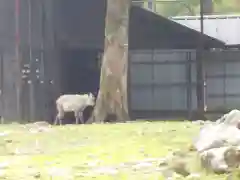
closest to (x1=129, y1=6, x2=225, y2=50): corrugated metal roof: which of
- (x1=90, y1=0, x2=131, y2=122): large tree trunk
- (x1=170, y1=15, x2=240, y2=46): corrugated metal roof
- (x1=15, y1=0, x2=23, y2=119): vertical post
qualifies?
(x1=170, y1=15, x2=240, y2=46): corrugated metal roof

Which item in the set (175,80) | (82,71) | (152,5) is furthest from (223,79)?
(82,71)

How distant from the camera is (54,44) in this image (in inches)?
492

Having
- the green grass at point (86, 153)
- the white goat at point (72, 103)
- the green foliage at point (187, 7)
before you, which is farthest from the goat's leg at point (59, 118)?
the green grass at point (86, 153)

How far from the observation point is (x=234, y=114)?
15.4ft

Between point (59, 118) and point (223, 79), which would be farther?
point (223, 79)

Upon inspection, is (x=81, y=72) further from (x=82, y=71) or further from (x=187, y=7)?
(x=187, y=7)

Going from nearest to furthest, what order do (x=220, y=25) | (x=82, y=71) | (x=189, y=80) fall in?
1. (x=189, y=80)
2. (x=82, y=71)
3. (x=220, y=25)

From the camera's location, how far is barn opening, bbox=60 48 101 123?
12.9 meters

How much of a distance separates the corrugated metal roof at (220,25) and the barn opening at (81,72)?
2055 mm

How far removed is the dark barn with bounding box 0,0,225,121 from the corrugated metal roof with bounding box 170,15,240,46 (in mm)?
822

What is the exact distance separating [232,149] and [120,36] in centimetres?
745

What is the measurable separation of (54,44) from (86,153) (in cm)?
746

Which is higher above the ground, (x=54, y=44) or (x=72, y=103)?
(x=54, y=44)

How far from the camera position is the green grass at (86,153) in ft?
12.8
